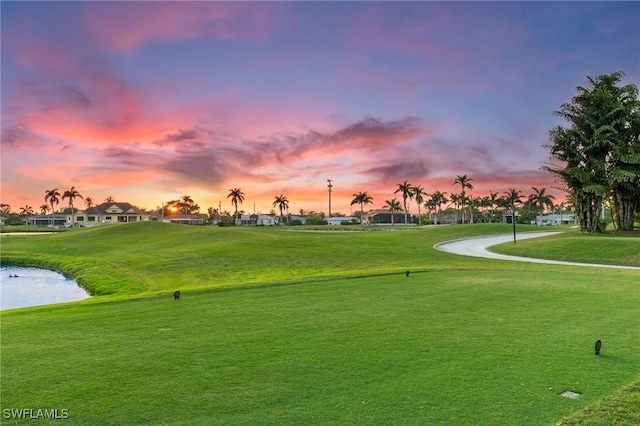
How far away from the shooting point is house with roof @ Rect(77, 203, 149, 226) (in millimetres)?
132125

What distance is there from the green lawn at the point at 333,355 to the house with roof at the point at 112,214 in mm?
129744

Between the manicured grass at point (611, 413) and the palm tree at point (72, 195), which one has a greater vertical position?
the palm tree at point (72, 195)

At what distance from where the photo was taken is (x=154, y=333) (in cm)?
916

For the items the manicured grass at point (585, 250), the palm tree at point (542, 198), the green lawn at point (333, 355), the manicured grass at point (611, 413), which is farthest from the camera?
the palm tree at point (542, 198)

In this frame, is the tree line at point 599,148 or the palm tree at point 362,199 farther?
the palm tree at point 362,199

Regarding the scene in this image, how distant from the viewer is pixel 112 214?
132000 mm

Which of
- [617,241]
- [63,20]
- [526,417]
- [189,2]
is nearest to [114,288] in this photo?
[63,20]

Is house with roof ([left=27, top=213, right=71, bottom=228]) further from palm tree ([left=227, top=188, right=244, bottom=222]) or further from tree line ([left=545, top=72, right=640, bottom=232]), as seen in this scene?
tree line ([left=545, top=72, right=640, bottom=232])

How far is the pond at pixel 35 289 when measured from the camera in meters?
22.4

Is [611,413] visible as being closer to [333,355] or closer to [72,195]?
[333,355]

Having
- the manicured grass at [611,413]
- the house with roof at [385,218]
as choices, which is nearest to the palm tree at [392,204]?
the house with roof at [385,218]

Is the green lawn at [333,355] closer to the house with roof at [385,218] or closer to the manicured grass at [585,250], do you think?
the manicured grass at [585,250]

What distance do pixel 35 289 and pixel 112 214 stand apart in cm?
11618

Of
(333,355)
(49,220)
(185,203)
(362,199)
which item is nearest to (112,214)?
(49,220)
